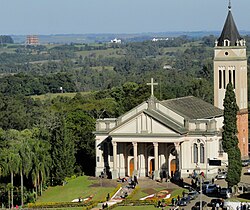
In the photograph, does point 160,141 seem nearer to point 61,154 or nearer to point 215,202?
point 61,154

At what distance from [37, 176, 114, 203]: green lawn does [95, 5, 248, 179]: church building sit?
3563 millimetres

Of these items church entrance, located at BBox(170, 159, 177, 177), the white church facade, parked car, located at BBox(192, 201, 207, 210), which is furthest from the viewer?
church entrance, located at BBox(170, 159, 177, 177)

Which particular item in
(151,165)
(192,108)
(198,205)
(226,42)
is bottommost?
(198,205)

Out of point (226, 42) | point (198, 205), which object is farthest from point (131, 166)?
point (198, 205)

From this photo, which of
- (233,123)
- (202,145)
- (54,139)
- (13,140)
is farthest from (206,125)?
(13,140)

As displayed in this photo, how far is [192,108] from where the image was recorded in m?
92.8

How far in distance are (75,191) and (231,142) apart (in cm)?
1569

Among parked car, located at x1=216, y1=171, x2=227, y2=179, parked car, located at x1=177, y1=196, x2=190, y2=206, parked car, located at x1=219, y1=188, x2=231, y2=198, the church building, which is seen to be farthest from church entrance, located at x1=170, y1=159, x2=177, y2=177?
parked car, located at x1=177, y1=196, x2=190, y2=206

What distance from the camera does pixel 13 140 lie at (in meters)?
99.9

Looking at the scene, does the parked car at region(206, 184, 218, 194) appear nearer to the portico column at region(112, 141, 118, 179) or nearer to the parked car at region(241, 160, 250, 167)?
the portico column at region(112, 141, 118, 179)

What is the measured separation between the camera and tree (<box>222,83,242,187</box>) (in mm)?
75688

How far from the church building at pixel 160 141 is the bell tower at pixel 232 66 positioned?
441 centimetres

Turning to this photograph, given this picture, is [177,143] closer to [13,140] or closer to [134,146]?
[134,146]

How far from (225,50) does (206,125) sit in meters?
12.8
